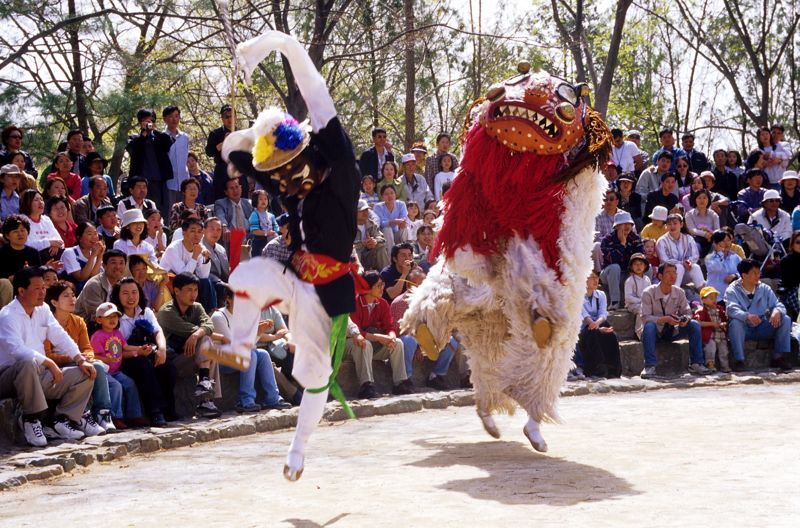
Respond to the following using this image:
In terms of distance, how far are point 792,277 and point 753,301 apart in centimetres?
104

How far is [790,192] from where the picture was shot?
16500 millimetres

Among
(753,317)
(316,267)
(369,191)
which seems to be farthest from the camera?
(369,191)

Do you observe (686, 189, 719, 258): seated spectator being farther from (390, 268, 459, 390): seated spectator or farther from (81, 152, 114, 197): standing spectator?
(81, 152, 114, 197): standing spectator

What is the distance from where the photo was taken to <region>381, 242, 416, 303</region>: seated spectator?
12.2 meters

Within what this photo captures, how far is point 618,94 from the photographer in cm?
3133

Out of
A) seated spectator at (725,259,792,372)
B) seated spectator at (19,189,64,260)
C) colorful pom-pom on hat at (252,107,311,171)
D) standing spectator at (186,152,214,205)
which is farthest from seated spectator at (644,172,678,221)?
colorful pom-pom on hat at (252,107,311,171)

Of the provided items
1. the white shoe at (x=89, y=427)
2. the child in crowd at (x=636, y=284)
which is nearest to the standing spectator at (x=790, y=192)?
the child in crowd at (x=636, y=284)

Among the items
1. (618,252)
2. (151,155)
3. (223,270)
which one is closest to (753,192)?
(618,252)

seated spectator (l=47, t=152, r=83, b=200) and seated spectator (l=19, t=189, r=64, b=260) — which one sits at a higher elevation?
seated spectator (l=47, t=152, r=83, b=200)

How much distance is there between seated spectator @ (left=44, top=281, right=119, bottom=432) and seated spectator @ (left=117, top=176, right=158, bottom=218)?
8.91 ft

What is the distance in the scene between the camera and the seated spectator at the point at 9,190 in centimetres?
1061

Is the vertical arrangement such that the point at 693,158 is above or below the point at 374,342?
above

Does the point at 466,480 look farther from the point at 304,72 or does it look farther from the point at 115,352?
the point at 115,352

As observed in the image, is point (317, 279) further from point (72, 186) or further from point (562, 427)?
point (72, 186)
